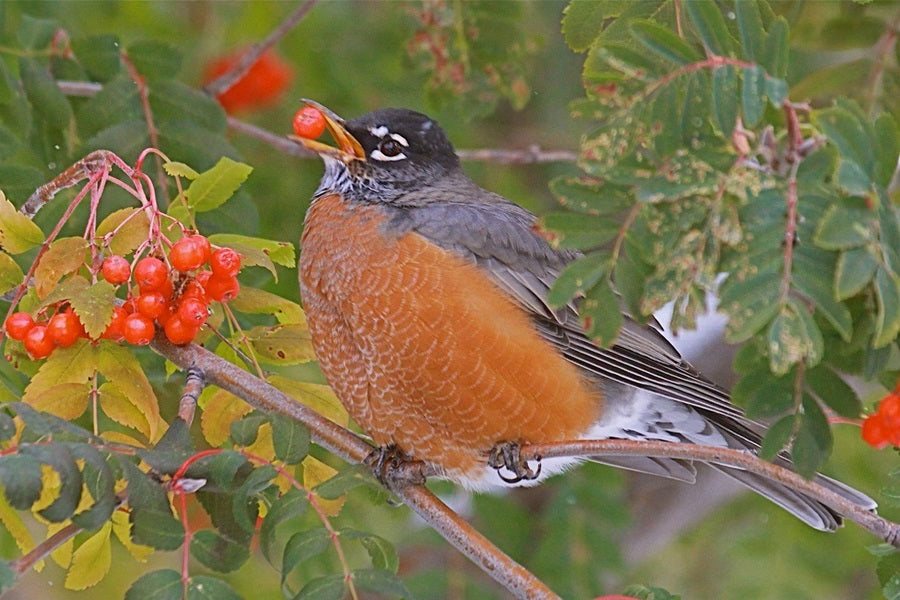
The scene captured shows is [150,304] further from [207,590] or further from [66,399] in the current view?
[207,590]

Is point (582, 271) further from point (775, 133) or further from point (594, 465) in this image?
point (594, 465)

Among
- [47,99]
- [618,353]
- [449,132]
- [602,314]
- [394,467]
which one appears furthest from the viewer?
[449,132]

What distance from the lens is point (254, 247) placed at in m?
2.52

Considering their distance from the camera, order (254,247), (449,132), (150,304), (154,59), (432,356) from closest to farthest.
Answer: (150,304), (254,247), (432,356), (154,59), (449,132)

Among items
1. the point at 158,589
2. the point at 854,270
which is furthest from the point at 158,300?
the point at 854,270

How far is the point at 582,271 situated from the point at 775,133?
0.60m

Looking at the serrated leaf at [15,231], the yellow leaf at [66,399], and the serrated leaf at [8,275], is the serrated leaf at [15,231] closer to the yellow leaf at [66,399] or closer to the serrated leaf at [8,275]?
the serrated leaf at [8,275]

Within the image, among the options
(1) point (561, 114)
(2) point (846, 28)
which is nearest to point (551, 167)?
(1) point (561, 114)

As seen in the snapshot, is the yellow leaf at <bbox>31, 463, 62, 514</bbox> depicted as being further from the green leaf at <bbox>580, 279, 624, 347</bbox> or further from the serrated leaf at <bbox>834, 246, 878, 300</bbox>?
the serrated leaf at <bbox>834, 246, 878, 300</bbox>

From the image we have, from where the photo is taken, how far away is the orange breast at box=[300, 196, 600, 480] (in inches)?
112

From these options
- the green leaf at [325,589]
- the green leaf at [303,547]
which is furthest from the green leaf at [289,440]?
the green leaf at [325,589]

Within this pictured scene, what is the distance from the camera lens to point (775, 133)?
2328 millimetres

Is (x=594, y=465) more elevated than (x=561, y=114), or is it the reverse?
(x=561, y=114)

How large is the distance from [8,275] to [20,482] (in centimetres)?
76
